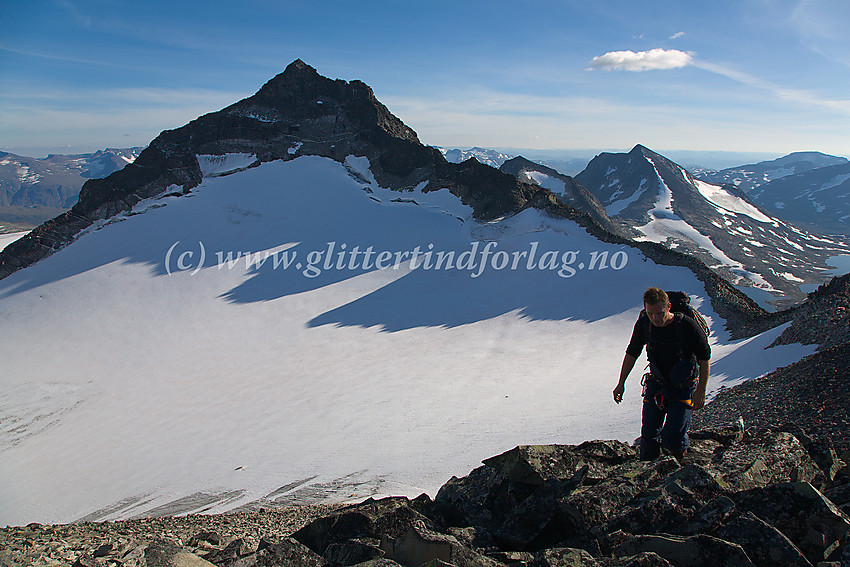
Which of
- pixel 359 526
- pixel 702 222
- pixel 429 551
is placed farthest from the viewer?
pixel 702 222

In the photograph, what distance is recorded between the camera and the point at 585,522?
13.0 ft

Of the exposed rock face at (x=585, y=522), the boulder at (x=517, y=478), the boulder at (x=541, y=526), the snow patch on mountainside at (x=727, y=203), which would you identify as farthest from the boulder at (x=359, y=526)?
the snow patch on mountainside at (x=727, y=203)

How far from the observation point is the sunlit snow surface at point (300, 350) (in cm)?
1156

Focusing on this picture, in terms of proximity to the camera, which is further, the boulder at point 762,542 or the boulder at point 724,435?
the boulder at point 724,435

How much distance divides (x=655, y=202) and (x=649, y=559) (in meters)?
109

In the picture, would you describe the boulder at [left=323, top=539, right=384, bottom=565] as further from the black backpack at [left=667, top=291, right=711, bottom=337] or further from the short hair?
the black backpack at [left=667, top=291, right=711, bottom=337]

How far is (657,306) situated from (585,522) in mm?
2287

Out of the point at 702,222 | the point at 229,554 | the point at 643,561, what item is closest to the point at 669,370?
the point at 643,561

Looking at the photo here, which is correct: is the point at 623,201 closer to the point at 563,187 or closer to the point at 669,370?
the point at 563,187

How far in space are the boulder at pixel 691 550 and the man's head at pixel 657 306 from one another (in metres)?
2.18

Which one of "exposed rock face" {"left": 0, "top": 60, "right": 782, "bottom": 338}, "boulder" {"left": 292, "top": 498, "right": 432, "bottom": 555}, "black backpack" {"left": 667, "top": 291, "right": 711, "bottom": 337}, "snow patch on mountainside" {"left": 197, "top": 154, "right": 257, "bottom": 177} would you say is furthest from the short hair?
"snow patch on mountainside" {"left": 197, "top": 154, "right": 257, "bottom": 177}

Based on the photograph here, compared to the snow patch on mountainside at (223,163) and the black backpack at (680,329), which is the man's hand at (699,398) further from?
the snow patch on mountainside at (223,163)

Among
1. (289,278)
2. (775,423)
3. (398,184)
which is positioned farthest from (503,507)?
(398,184)

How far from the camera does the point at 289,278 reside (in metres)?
29.9
